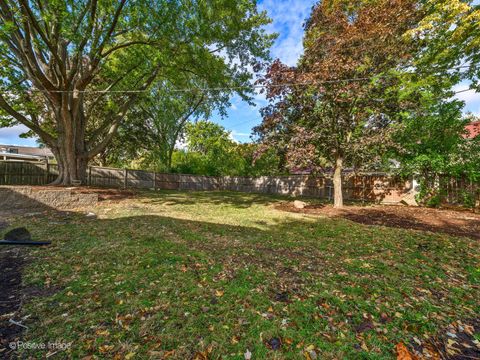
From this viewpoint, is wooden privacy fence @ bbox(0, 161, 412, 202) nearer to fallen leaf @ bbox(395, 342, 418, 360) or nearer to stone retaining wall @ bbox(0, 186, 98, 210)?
stone retaining wall @ bbox(0, 186, 98, 210)

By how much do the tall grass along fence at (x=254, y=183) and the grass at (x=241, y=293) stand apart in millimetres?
6169

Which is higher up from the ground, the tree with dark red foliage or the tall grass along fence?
the tree with dark red foliage

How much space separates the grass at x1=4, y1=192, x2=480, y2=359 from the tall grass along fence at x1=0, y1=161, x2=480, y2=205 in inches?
243

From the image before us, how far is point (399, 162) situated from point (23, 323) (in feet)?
41.2

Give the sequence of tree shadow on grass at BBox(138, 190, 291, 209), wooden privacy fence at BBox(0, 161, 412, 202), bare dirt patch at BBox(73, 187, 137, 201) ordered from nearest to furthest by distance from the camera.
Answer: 1. bare dirt patch at BBox(73, 187, 137, 201)
2. tree shadow on grass at BBox(138, 190, 291, 209)
3. wooden privacy fence at BBox(0, 161, 412, 202)

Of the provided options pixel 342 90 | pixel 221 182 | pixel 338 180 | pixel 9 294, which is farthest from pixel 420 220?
pixel 221 182

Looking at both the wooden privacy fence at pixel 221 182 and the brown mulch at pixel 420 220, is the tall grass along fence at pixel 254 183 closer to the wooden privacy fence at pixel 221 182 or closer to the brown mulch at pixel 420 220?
the wooden privacy fence at pixel 221 182

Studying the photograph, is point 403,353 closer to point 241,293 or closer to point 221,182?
point 241,293

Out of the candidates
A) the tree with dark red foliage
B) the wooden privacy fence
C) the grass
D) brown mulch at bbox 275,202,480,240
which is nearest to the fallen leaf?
the grass

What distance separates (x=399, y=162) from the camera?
1002 centimetres

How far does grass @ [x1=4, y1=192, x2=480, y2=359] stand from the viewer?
5.70ft

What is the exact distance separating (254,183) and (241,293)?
16.6m

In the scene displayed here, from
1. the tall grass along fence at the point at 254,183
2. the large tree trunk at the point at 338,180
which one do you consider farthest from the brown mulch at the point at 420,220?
the tall grass along fence at the point at 254,183

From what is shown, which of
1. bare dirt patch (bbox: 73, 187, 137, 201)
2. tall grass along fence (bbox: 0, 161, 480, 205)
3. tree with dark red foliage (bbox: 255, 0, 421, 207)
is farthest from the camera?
tall grass along fence (bbox: 0, 161, 480, 205)
